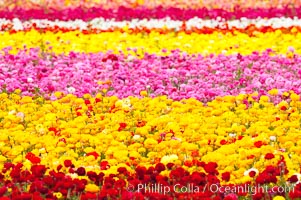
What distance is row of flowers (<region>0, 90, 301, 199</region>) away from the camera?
17.0ft

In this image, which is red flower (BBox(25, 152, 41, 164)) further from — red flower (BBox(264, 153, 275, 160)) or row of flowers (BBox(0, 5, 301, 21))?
A: row of flowers (BBox(0, 5, 301, 21))

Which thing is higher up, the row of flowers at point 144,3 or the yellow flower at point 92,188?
the row of flowers at point 144,3

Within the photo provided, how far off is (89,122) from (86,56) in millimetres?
3440

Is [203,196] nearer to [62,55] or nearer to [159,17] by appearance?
[62,55]

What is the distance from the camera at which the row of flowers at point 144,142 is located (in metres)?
5.18

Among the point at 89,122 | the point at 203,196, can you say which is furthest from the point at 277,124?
the point at 203,196

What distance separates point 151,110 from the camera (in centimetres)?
758

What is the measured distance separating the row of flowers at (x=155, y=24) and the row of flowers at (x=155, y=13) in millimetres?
203

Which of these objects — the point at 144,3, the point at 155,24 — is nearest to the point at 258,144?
the point at 155,24

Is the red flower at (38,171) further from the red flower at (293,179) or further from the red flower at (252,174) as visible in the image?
the red flower at (293,179)

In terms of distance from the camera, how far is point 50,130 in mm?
6738

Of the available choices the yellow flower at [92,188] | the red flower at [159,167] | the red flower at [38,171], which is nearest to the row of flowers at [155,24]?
the red flower at [159,167]

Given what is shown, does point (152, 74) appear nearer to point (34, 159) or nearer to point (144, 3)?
point (34, 159)

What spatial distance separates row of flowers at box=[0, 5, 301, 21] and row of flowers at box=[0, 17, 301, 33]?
203mm
